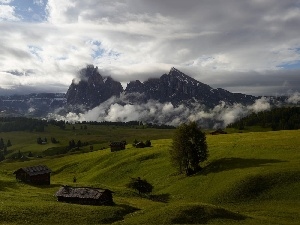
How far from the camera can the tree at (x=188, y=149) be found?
102250 millimetres

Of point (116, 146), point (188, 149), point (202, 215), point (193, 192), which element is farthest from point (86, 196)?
point (116, 146)

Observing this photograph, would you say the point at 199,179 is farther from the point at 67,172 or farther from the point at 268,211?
the point at 67,172

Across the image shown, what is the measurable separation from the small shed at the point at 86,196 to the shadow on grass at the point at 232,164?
3005 cm

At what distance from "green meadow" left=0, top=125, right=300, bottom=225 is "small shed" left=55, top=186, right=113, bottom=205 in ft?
7.74

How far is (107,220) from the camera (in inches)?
2435

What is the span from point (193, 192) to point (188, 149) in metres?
20.0

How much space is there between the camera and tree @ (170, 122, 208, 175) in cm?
10225

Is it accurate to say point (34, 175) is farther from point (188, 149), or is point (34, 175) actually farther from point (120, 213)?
point (120, 213)

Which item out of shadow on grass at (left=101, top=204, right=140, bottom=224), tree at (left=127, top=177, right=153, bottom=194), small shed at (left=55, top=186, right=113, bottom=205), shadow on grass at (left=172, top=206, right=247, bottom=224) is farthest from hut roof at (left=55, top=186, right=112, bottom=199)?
shadow on grass at (left=172, top=206, right=247, bottom=224)

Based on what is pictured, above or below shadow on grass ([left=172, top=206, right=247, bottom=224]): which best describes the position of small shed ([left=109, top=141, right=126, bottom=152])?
above

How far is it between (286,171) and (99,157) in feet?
268

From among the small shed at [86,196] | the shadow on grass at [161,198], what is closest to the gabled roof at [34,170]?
the small shed at [86,196]

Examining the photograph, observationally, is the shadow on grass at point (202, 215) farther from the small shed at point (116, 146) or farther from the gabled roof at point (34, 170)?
the small shed at point (116, 146)

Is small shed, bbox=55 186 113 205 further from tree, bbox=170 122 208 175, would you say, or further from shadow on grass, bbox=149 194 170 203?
tree, bbox=170 122 208 175
